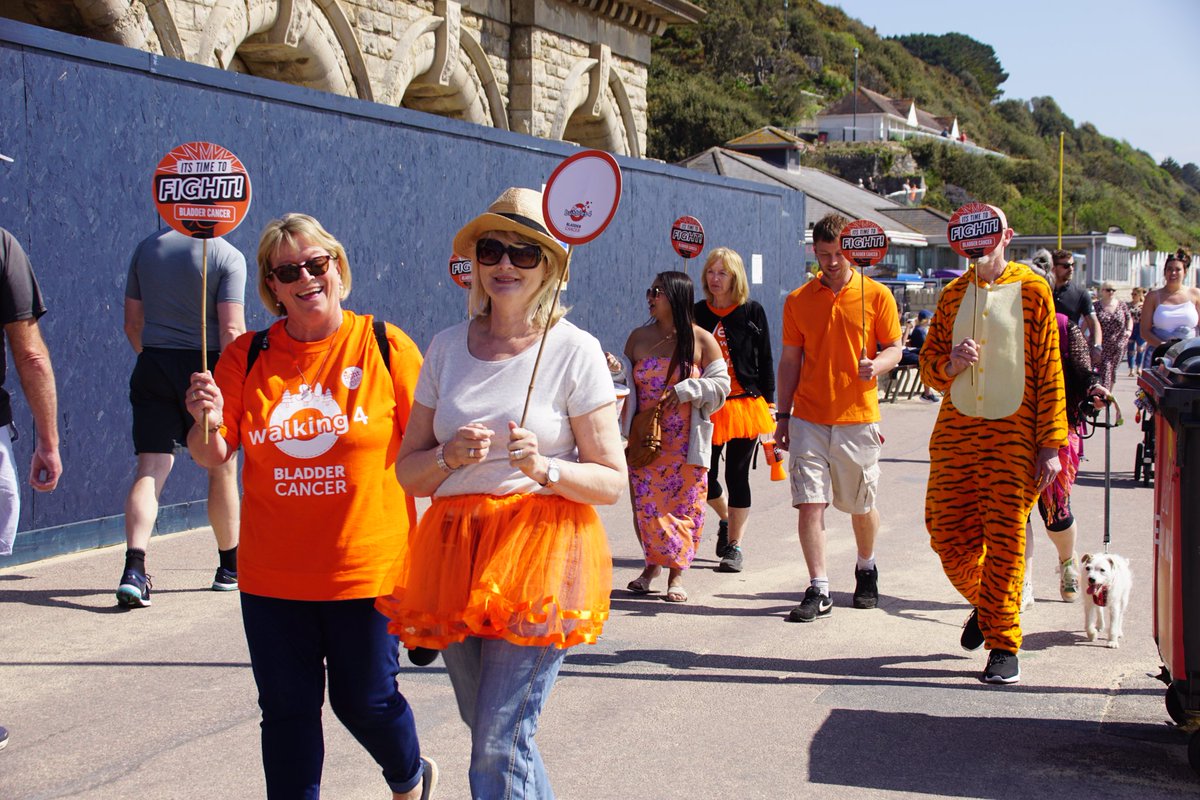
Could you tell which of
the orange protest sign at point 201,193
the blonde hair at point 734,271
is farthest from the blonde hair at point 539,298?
the blonde hair at point 734,271

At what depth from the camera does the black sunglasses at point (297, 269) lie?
363 cm

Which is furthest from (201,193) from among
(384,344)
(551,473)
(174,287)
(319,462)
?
(174,287)

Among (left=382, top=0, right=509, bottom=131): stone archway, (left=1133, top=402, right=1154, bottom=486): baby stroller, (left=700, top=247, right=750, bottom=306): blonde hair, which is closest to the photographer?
(left=700, top=247, right=750, bottom=306): blonde hair

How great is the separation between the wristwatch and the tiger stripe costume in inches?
109

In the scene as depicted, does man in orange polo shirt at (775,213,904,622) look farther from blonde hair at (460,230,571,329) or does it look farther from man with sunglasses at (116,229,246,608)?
blonde hair at (460,230,571,329)

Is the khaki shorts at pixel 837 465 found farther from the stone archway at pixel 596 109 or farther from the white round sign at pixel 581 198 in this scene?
the stone archway at pixel 596 109

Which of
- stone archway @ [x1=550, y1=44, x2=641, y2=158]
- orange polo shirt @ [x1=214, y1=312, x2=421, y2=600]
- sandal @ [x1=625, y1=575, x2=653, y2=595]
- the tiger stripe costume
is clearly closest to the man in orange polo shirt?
sandal @ [x1=625, y1=575, x2=653, y2=595]

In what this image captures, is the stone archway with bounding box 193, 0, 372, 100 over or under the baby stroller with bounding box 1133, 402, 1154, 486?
over

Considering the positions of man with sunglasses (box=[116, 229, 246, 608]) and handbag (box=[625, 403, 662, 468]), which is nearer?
man with sunglasses (box=[116, 229, 246, 608])

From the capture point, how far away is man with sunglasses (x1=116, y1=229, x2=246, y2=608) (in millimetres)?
6477

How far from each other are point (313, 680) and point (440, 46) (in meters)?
14.7

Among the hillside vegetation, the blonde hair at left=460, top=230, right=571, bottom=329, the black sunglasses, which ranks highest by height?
the hillside vegetation

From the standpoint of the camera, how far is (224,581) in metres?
6.91

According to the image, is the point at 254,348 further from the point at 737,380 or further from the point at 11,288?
the point at 737,380
